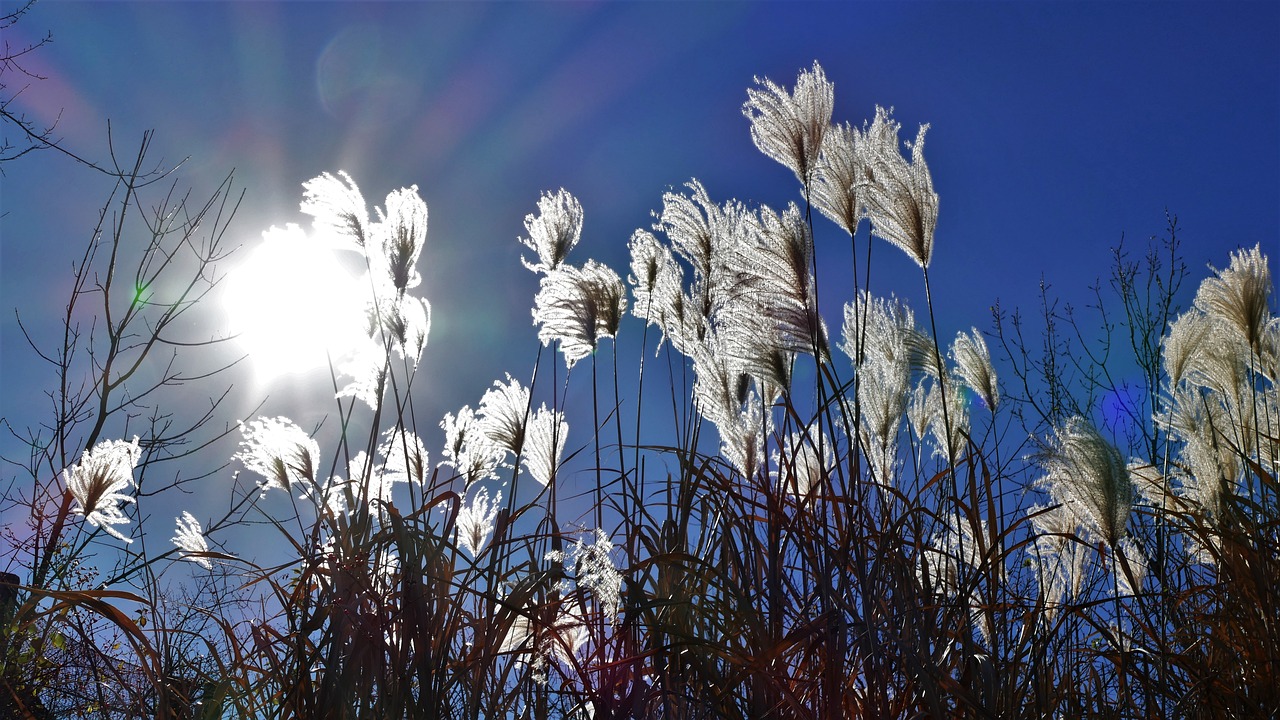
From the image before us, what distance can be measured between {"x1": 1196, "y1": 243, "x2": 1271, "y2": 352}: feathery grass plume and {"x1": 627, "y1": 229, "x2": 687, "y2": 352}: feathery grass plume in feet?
7.15

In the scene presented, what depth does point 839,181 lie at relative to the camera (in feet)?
7.00

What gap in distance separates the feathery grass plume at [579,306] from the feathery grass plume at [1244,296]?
2.42 meters

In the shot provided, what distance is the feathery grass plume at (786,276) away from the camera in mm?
1989

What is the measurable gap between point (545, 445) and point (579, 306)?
1.50 feet

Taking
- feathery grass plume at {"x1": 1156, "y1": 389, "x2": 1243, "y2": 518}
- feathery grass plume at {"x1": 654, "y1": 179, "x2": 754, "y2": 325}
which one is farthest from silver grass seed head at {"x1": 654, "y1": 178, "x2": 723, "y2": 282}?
feathery grass plume at {"x1": 1156, "y1": 389, "x2": 1243, "y2": 518}

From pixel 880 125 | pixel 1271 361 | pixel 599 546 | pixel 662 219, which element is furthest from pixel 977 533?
pixel 1271 361

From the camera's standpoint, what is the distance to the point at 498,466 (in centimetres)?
273

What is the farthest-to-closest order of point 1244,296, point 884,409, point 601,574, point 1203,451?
point 1244,296, point 1203,451, point 884,409, point 601,574

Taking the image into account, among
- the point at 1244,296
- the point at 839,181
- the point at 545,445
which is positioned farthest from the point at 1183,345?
the point at 545,445

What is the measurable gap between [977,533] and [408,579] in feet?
4.28

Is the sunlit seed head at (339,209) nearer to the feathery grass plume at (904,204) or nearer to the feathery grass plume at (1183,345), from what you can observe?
the feathery grass plume at (904,204)

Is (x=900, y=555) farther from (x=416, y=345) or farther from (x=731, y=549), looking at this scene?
(x=416, y=345)

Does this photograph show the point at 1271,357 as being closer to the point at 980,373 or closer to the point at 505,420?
the point at 980,373

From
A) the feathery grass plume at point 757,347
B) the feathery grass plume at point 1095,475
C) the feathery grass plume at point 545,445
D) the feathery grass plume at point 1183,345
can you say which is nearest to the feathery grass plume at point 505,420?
the feathery grass plume at point 545,445
